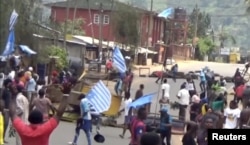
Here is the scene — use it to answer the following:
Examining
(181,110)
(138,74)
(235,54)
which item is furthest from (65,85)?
(235,54)

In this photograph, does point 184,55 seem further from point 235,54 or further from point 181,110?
point 181,110

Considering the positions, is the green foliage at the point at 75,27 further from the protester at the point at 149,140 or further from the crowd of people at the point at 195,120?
the protester at the point at 149,140

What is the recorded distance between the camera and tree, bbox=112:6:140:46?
210 ft

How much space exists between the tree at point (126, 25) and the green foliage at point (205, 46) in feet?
117

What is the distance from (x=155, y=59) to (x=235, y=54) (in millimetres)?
30543

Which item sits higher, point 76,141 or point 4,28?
point 4,28

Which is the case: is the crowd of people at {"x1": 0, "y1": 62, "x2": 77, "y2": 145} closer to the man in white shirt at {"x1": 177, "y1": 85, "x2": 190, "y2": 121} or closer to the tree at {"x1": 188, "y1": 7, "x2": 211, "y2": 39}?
the man in white shirt at {"x1": 177, "y1": 85, "x2": 190, "y2": 121}

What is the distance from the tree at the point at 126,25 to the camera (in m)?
64.1

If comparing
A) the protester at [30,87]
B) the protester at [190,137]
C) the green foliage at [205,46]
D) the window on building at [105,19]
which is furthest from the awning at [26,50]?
the green foliage at [205,46]

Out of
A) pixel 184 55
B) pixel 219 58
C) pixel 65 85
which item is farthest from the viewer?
pixel 219 58

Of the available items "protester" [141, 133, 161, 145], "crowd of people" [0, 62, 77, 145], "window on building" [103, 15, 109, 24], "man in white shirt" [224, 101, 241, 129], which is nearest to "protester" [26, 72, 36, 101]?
"crowd of people" [0, 62, 77, 145]

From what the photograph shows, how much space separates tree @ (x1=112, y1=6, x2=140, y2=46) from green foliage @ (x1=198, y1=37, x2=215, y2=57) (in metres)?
35.5

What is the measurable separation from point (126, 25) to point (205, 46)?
1562 inches

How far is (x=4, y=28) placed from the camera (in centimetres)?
3541
